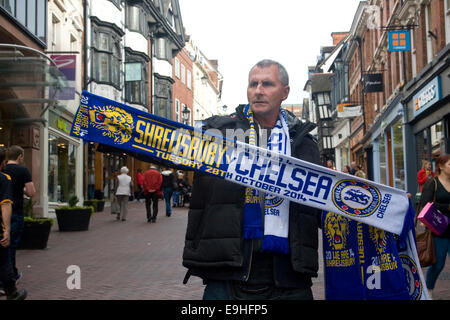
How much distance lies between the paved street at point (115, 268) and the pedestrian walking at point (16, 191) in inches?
23.9

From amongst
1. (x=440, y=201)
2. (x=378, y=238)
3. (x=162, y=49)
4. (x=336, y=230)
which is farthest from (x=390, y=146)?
(x=336, y=230)

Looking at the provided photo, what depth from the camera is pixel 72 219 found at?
1486cm

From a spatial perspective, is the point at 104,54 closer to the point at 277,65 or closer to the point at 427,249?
the point at 427,249

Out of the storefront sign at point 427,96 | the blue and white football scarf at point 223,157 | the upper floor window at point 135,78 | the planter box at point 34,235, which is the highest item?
the upper floor window at point 135,78

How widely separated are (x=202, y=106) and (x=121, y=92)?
98.6 ft

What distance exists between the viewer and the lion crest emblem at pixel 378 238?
3012 mm

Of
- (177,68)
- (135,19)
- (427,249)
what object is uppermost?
(177,68)

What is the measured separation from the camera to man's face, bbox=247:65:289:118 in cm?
280

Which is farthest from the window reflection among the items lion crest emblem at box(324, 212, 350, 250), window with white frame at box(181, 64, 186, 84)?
lion crest emblem at box(324, 212, 350, 250)

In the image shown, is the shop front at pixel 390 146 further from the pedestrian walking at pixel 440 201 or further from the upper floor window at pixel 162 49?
the upper floor window at pixel 162 49

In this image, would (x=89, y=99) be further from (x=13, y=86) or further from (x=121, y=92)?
(x=121, y=92)

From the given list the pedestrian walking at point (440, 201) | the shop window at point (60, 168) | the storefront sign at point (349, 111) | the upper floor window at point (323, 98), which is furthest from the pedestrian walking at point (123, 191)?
the upper floor window at point (323, 98)

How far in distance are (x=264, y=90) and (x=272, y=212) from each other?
606 mm

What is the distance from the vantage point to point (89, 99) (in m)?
2.88
